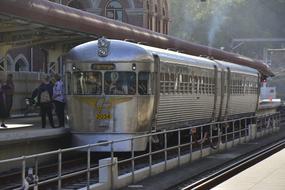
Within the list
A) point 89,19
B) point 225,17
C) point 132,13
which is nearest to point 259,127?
point 89,19

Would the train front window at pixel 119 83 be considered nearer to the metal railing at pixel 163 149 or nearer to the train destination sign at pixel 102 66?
the train destination sign at pixel 102 66

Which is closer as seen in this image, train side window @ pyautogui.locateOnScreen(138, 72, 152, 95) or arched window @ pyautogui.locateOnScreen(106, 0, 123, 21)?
train side window @ pyautogui.locateOnScreen(138, 72, 152, 95)

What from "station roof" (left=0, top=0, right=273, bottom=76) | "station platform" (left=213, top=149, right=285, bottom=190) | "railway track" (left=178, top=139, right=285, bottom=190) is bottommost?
"railway track" (left=178, top=139, right=285, bottom=190)

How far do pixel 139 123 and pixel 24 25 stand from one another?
16.3 feet

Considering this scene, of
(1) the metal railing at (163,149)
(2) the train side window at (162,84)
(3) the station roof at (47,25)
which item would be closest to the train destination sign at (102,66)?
(2) the train side window at (162,84)

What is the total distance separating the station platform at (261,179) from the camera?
42.9ft

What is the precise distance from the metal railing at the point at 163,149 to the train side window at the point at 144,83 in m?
1.18

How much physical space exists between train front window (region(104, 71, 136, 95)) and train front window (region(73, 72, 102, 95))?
0.64 feet

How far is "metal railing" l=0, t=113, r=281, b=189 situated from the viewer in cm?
1115

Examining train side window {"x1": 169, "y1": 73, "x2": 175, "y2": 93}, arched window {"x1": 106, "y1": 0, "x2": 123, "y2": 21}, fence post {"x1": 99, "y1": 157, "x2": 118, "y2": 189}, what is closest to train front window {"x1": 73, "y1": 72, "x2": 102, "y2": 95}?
train side window {"x1": 169, "y1": 73, "x2": 175, "y2": 93}

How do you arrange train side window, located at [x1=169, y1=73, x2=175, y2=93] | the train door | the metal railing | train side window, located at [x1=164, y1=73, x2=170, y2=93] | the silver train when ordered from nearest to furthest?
the metal railing, the silver train, the train door, train side window, located at [x1=164, y1=73, x2=170, y2=93], train side window, located at [x1=169, y1=73, x2=175, y2=93]

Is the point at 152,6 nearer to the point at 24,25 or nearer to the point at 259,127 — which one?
the point at 259,127

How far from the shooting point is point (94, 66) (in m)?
18.7

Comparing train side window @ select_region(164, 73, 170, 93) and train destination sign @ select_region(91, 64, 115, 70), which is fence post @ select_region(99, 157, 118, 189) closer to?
train destination sign @ select_region(91, 64, 115, 70)
